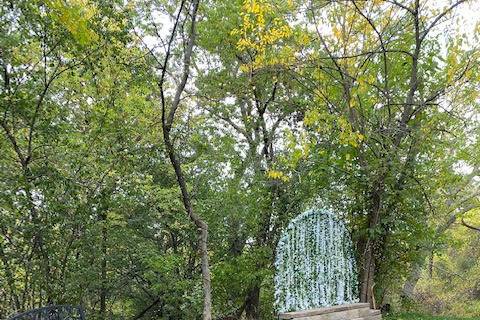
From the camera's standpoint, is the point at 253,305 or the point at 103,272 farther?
the point at 253,305

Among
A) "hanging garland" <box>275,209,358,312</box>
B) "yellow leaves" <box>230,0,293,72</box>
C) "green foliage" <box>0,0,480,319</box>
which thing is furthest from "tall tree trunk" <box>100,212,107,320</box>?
"yellow leaves" <box>230,0,293,72</box>

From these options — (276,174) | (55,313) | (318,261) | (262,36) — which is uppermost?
(262,36)

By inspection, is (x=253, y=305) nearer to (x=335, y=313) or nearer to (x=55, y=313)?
(x=335, y=313)

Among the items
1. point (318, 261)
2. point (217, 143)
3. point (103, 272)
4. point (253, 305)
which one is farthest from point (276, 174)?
point (253, 305)

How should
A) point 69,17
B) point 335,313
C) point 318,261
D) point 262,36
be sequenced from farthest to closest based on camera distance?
point 318,261, point 262,36, point 335,313, point 69,17

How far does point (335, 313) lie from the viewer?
479 cm

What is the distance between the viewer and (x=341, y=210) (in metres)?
6.26

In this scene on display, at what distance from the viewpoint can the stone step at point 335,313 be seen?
14.4 ft

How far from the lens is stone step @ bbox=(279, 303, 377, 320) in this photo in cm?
438

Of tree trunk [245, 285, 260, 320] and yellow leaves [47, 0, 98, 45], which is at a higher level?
yellow leaves [47, 0, 98, 45]

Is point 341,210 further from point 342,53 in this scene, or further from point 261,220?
point 342,53

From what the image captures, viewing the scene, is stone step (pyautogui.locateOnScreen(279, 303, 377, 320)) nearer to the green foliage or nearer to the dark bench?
the green foliage

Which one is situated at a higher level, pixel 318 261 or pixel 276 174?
pixel 276 174

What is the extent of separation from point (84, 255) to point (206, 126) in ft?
9.86
